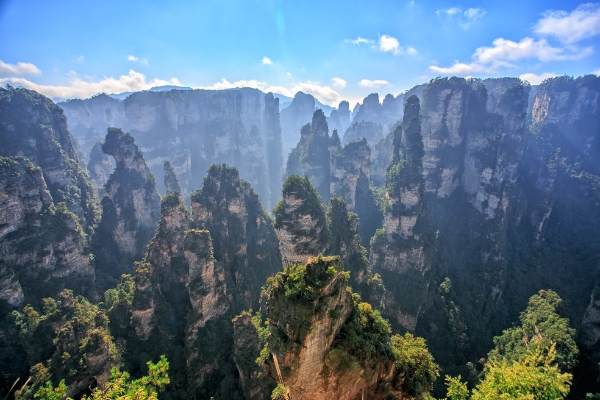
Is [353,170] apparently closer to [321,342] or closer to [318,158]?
[318,158]

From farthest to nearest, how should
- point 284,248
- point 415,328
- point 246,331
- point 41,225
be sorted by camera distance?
point 415,328 < point 41,225 < point 284,248 < point 246,331

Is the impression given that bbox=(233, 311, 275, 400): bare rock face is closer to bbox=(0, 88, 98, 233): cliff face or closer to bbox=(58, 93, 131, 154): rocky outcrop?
bbox=(0, 88, 98, 233): cliff face

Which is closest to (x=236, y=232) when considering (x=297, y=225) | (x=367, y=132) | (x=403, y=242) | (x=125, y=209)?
(x=297, y=225)

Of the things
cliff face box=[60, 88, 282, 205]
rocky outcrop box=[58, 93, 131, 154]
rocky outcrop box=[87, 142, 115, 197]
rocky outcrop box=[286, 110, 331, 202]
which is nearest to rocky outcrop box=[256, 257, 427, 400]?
rocky outcrop box=[286, 110, 331, 202]

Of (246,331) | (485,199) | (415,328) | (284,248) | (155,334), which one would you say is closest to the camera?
(246,331)

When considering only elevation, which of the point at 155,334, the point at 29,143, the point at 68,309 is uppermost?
the point at 29,143

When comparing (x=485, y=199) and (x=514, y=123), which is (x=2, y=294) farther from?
(x=514, y=123)

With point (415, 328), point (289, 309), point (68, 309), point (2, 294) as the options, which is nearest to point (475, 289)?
point (415, 328)
